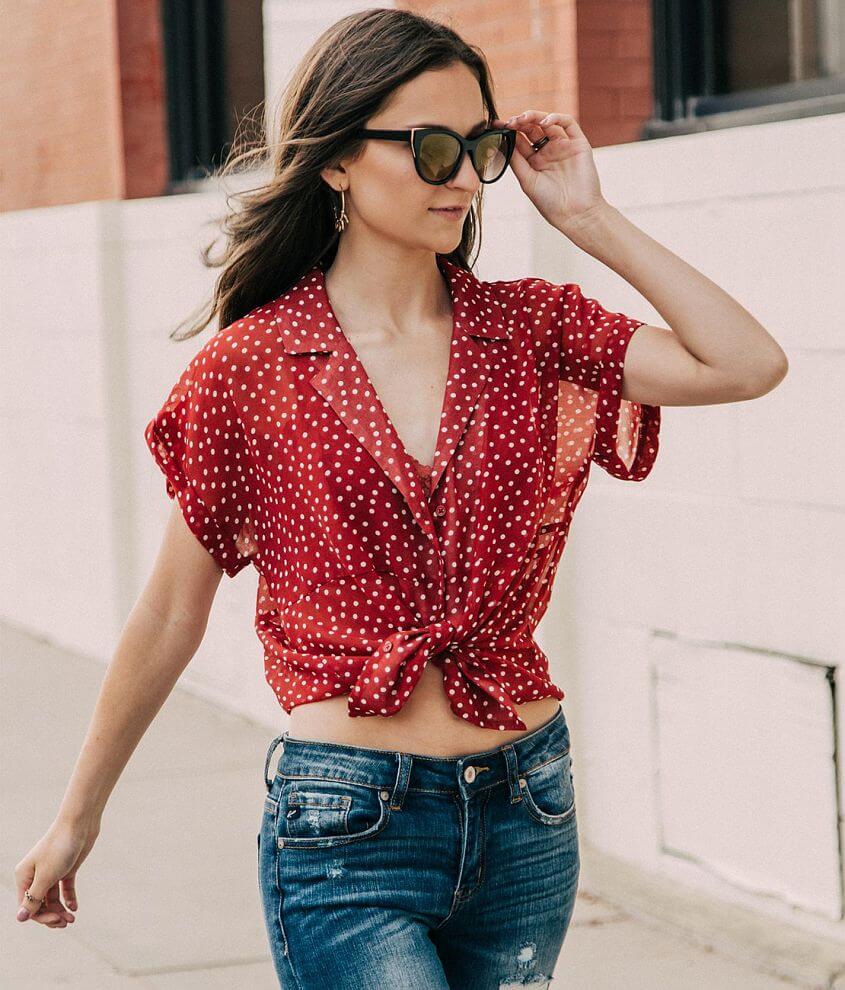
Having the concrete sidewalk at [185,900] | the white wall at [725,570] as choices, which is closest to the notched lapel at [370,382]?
the white wall at [725,570]

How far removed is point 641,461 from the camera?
2438mm

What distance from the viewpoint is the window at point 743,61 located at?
4547mm

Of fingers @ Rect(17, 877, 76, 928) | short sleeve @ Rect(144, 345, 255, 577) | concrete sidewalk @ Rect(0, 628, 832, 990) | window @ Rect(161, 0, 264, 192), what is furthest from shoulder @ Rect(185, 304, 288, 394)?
window @ Rect(161, 0, 264, 192)

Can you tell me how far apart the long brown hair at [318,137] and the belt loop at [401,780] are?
690mm

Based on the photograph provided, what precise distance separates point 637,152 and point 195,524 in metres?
2.78

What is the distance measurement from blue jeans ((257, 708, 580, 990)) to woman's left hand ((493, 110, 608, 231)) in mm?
748

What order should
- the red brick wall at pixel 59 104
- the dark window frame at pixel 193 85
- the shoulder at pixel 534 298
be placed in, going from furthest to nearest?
the red brick wall at pixel 59 104, the dark window frame at pixel 193 85, the shoulder at pixel 534 298

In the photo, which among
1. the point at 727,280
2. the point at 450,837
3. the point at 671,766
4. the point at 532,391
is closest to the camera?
the point at 450,837

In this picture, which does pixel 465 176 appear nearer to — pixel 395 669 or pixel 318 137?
pixel 318 137

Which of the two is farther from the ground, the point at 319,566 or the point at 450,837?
the point at 319,566

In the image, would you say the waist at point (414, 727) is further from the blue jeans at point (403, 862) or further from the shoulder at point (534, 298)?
the shoulder at point (534, 298)

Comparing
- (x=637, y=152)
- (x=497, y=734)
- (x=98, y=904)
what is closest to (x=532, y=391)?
(x=497, y=734)

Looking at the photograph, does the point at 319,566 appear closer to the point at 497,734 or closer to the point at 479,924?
the point at 497,734

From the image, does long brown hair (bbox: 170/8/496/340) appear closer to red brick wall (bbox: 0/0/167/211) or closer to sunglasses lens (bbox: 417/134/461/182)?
sunglasses lens (bbox: 417/134/461/182)
